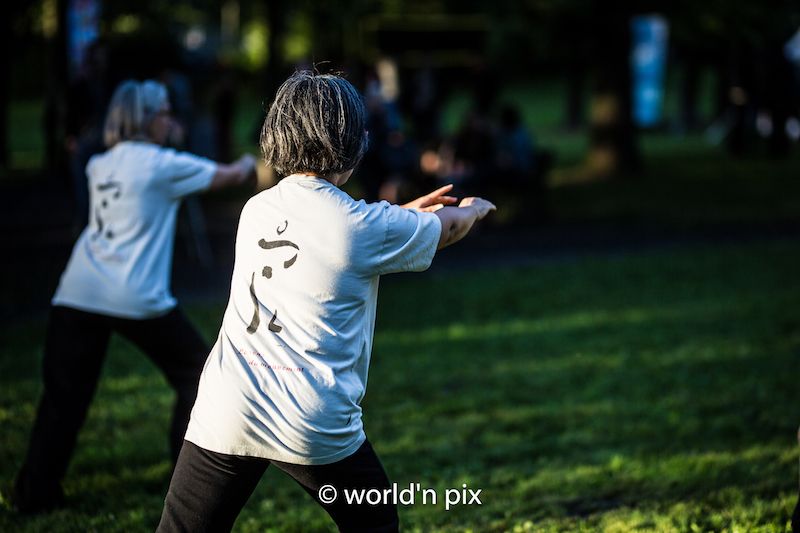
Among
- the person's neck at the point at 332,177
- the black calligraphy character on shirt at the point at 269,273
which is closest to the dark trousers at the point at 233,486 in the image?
the black calligraphy character on shirt at the point at 269,273

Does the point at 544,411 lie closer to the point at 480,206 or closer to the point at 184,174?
the point at 184,174

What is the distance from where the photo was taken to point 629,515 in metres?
4.86

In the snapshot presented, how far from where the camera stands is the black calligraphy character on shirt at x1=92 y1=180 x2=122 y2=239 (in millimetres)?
4750

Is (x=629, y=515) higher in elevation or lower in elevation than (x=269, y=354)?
lower

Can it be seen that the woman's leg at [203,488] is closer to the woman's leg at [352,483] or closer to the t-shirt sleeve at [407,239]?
the woman's leg at [352,483]

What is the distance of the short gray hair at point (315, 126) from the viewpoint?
2975 millimetres

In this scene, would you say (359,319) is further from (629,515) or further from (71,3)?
(71,3)

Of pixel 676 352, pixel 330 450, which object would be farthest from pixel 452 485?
pixel 676 352

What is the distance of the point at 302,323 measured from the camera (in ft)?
9.78

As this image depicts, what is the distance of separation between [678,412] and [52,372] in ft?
13.0

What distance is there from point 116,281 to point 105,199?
392 mm

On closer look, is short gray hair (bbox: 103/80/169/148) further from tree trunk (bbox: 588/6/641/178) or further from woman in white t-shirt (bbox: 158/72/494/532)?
tree trunk (bbox: 588/6/641/178)

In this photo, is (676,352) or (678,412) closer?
(678,412)

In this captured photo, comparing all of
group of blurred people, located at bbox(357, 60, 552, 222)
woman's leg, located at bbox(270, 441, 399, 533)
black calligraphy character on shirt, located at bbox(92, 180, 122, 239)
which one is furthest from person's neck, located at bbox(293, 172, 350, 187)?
group of blurred people, located at bbox(357, 60, 552, 222)
